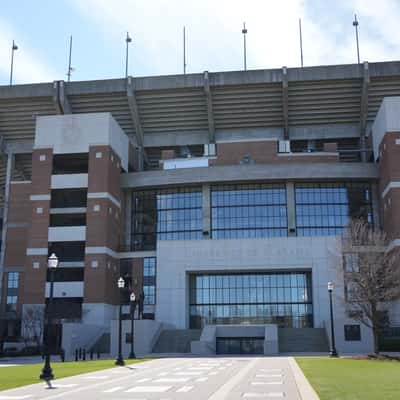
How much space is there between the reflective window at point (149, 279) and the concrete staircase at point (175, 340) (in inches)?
415

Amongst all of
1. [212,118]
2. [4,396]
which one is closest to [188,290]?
[212,118]

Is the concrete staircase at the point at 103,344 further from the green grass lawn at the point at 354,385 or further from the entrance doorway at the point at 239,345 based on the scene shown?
the green grass lawn at the point at 354,385

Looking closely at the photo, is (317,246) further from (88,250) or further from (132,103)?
(132,103)

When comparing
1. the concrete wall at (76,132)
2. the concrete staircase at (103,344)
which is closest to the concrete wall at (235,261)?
the concrete staircase at (103,344)

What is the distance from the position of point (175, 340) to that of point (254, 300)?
435 inches

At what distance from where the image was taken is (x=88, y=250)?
6069 centimetres

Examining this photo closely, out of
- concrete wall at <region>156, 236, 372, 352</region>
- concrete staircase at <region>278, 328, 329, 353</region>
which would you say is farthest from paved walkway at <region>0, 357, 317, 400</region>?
concrete wall at <region>156, 236, 372, 352</region>

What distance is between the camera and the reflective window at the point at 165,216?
66250 millimetres

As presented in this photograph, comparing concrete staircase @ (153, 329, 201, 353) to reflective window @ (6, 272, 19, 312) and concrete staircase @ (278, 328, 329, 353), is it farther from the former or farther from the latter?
reflective window @ (6, 272, 19, 312)

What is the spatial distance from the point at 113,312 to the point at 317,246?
22.0 m

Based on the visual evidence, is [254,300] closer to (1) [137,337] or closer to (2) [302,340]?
(2) [302,340]

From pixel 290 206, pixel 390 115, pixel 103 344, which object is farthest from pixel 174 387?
pixel 390 115

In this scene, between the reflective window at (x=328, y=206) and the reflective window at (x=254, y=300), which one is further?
the reflective window at (x=328, y=206)

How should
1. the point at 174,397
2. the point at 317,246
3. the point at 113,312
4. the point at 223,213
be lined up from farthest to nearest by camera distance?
the point at 223,213, the point at 113,312, the point at 317,246, the point at 174,397
